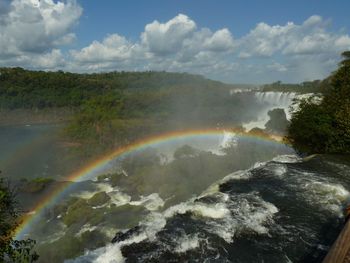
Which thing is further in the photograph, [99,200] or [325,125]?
[99,200]

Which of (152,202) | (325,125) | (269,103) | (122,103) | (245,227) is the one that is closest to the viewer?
(245,227)

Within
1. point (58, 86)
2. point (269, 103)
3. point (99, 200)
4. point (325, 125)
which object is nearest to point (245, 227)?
point (325, 125)

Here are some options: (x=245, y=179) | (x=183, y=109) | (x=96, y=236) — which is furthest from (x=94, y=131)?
(x=245, y=179)

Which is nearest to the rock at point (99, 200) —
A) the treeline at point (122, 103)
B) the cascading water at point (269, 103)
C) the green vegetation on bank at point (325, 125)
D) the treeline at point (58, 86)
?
the green vegetation on bank at point (325, 125)

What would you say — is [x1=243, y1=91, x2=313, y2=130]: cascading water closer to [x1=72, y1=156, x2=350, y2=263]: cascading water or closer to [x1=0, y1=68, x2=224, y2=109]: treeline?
[x1=72, y1=156, x2=350, y2=263]: cascading water

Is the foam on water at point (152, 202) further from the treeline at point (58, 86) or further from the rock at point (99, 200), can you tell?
the treeline at point (58, 86)

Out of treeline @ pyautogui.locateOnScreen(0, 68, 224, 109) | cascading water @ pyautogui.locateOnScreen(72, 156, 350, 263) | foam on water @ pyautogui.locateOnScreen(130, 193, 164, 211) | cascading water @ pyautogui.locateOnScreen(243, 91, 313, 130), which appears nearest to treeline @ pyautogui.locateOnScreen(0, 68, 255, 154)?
treeline @ pyautogui.locateOnScreen(0, 68, 224, 109)

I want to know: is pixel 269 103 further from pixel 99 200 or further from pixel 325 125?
pixel 99 200

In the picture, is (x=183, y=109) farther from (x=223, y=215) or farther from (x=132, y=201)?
(x=223, y=215)

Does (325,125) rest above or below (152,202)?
above
